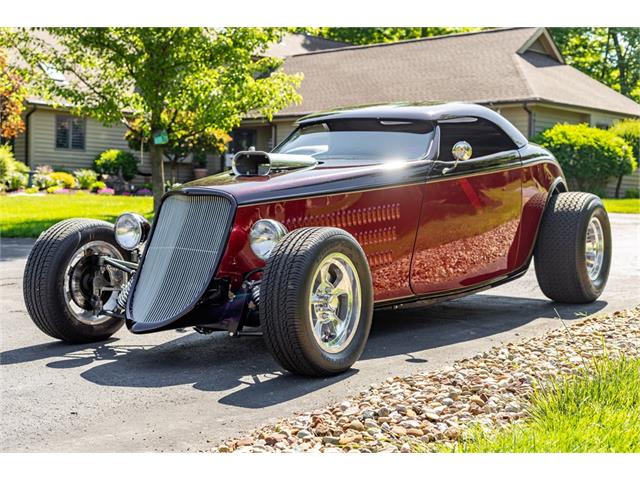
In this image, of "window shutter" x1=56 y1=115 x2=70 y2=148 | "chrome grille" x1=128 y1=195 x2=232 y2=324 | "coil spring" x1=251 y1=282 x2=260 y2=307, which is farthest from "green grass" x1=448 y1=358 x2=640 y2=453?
"window shutter" x1=56 y1=115 x2=70 y2=148

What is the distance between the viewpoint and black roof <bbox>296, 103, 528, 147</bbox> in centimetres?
710

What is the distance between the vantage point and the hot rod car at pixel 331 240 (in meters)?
5.37

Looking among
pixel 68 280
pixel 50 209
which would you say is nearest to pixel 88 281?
pixel 68 280

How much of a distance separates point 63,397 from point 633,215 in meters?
18.5

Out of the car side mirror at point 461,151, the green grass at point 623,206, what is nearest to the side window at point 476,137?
the car side mirror at point 461,151

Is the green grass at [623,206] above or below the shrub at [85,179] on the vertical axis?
below

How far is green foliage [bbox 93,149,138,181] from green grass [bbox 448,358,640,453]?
27.4 metres

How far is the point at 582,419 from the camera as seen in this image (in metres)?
4.01

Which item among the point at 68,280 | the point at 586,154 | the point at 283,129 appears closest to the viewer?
the point at 68,280

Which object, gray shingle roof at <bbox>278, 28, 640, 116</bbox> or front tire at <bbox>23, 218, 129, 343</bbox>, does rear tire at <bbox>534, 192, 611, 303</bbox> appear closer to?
front tire at <bbox>23, 218, 129, 343</bbox>

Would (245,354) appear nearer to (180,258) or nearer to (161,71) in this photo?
(180,258)

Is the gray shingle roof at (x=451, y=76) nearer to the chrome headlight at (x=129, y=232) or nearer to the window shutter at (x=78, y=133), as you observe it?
the window shutter at (x=78, y=133)

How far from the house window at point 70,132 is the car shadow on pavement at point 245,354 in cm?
2625

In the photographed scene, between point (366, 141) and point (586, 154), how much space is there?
21.1 metres
